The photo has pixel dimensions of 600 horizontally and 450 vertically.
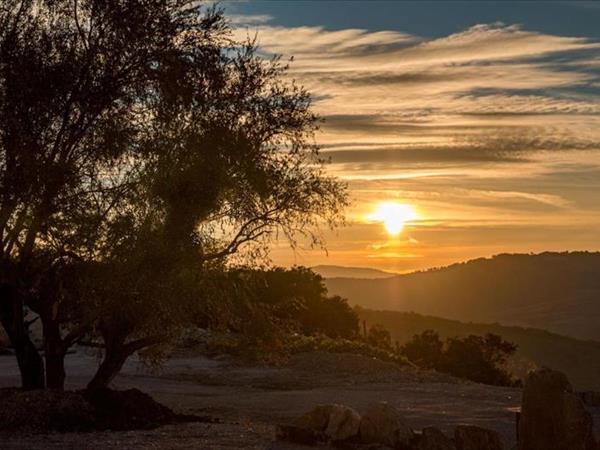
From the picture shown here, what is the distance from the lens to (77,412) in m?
22.2

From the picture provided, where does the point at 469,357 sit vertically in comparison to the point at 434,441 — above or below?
above

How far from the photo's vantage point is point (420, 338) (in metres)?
53.1

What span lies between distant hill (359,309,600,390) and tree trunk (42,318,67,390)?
214ft

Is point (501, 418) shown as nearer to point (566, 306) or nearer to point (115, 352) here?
point (115, 352)

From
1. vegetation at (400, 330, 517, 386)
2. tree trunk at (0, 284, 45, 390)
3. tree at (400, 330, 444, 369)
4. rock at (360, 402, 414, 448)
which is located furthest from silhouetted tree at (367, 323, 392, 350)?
rock at (360, 402, 414, 448)

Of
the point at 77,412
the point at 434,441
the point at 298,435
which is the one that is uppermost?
the point at 77,412

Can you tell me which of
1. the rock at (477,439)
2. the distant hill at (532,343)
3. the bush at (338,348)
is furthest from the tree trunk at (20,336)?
the distant hill at (532,343)

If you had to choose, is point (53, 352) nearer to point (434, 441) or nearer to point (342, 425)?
point (342, 425)

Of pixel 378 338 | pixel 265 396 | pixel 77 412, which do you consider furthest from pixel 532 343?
pixel 77 412

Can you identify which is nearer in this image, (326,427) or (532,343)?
(326,427)

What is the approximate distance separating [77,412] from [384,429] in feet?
21.1

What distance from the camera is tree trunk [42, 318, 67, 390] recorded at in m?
23.8

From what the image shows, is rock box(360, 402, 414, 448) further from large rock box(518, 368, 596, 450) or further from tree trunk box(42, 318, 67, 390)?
tree trunk box(42, 318, 67, 390)

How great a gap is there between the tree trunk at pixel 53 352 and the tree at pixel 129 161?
8.6 inches
